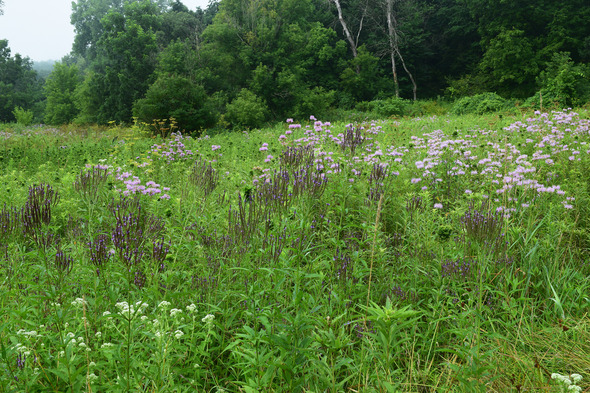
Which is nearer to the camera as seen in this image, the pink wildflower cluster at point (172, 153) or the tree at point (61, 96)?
the pink wildflower cluster at point (172, 153)

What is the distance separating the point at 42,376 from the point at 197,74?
23.3 metres

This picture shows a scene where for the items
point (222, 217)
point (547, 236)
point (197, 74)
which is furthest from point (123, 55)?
point (547, 236)

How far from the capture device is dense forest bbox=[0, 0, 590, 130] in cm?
2112

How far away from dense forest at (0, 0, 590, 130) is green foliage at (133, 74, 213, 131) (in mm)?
53

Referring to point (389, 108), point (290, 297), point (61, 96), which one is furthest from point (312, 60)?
point (290, 297)

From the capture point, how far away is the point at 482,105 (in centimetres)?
1897

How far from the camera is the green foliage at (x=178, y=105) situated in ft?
59.1

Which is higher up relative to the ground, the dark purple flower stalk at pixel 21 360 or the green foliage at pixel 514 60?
the green foliage at pixel 514 60

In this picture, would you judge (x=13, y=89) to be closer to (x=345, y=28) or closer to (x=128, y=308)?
(x=345, y=28)

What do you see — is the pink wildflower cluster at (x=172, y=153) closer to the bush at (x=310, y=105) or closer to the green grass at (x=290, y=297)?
the green grass at (x=290, y=297)

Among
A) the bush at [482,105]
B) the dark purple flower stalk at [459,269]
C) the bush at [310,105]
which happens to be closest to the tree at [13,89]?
the bush at [310,105]

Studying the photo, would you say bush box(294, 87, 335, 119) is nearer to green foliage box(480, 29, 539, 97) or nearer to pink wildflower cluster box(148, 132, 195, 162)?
green foliage box(480, 29, 539, 97)

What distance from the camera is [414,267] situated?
10.1ft

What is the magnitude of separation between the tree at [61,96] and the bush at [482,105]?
33836 millimetres
